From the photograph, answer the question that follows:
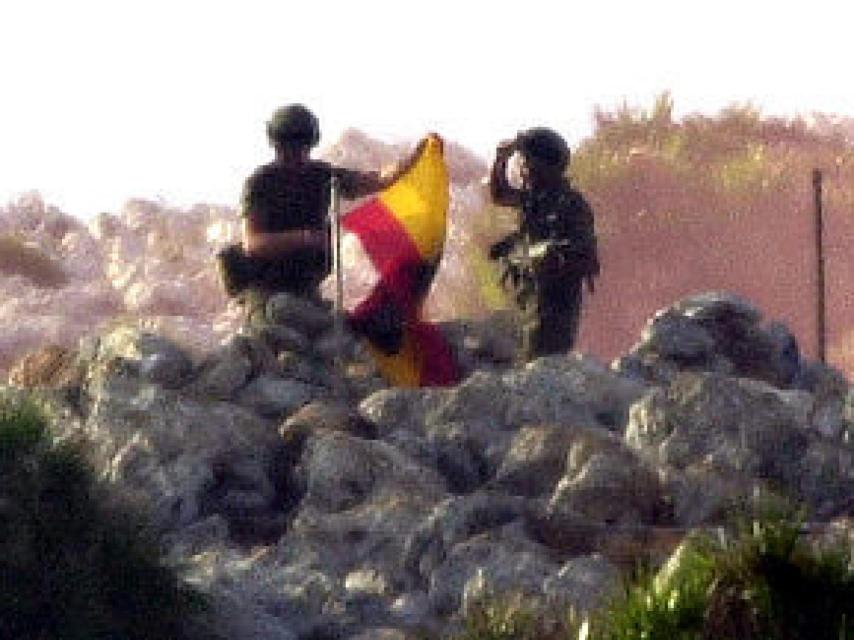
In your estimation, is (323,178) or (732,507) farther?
(323,178)

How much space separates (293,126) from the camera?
33.3m

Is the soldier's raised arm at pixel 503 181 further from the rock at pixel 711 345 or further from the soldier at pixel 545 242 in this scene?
the rock at pixel 711 345

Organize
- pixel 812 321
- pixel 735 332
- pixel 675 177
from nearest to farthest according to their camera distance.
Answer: pixel 735 332, pixel 812 321, pixel 675 177

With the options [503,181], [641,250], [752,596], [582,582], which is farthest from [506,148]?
[641,250]

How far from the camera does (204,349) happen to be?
3453 cm

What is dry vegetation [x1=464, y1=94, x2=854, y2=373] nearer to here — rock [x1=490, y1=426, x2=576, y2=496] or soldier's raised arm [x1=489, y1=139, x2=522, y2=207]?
soldier's raised arm [x1=489, y1=139, x2=522, y2=207]

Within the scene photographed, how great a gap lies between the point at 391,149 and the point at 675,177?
18.6 metres

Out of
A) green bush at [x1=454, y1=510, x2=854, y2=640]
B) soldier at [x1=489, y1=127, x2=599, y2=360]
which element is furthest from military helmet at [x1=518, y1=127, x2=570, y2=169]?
green bush at [x1=454, y1=510, x2=854, y2=640]

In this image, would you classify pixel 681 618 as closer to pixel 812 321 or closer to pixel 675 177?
pixel 812 321

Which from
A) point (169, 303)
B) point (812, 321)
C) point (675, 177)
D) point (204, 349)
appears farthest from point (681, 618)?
point (169, 303)

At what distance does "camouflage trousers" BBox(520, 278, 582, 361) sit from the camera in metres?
33.8

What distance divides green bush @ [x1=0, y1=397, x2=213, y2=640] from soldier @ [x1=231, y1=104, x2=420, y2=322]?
18.3 feet

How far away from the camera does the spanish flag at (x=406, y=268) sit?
3419cm

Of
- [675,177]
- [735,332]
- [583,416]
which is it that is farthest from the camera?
[675,177]
